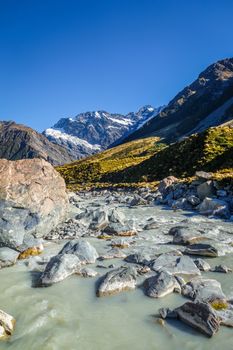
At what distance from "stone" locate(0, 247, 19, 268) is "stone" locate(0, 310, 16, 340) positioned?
527 centimetres

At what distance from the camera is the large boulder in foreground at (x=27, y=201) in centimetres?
1777

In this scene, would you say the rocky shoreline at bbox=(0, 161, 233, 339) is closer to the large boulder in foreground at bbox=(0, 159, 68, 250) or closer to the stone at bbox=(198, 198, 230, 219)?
the stone at bbox=(198, 198, 230, 219)

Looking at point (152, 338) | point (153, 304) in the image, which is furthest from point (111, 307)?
point (152, 338)

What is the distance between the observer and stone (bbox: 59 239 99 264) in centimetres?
1449

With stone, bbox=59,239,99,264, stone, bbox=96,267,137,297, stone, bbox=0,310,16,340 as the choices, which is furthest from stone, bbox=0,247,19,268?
stone, bbox=0,310,16,340

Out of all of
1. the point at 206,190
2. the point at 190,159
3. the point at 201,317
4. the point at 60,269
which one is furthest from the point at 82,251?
the point at 190,159

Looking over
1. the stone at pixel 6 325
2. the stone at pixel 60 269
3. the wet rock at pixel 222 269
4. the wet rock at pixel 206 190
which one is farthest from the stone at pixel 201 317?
the wet rock at pixel 206 190

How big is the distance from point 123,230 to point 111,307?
1034cm

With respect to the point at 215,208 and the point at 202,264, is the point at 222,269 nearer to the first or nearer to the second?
the point at 202,264

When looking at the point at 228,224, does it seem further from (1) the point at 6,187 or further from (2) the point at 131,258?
(1) the point at 6,187

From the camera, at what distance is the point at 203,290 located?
10.7 m

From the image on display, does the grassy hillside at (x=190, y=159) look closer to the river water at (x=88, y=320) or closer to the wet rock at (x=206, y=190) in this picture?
the wet rock at (x=206, y=190)

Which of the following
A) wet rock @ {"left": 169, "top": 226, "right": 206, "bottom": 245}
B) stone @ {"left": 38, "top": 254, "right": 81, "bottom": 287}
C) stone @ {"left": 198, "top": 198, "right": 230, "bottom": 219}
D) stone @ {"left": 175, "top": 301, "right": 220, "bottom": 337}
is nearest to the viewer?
stone @ {"left": 175, "top": 301, "right": 220, "bottom": 337}

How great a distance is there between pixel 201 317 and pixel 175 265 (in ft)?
13.6
